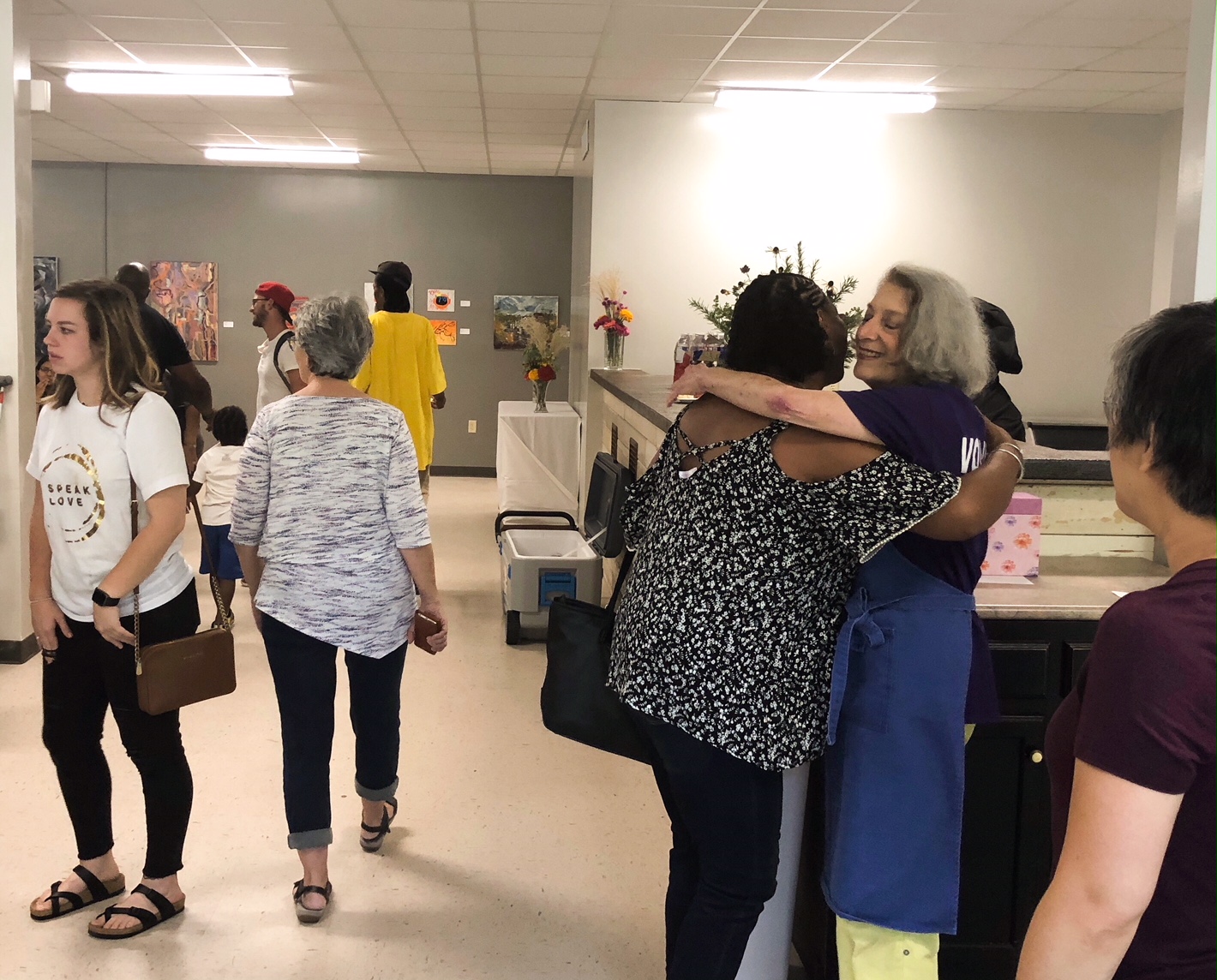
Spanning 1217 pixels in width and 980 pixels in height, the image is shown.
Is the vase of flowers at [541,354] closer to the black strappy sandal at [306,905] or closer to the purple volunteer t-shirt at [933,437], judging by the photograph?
the black strappy sandal at [306,905]

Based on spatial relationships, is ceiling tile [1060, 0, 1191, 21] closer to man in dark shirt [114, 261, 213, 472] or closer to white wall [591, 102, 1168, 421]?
white wall [591, 102, 1168, 421]

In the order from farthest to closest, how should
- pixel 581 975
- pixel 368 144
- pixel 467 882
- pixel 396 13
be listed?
pixel 368 144, pixel 396 13, pixel 467 882, pixel 581 975

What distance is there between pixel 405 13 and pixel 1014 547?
4.10m

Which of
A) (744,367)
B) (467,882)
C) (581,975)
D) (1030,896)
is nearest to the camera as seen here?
(744,367)

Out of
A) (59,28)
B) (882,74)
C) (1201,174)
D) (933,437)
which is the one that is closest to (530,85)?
(882,74)

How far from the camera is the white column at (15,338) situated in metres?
4.57

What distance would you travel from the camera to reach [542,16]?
543 centimetres

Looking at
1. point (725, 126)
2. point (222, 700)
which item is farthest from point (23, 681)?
point (725, 126)

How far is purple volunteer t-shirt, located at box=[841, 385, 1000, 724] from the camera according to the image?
1.79 meters

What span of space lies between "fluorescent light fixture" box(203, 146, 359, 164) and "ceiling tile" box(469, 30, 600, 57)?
434 centimetres

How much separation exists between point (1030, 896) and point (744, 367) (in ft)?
4.25

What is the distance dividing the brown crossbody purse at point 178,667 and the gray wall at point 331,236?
30.0ft

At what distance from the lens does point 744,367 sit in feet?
6.21

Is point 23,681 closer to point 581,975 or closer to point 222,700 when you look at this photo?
point 222,700
